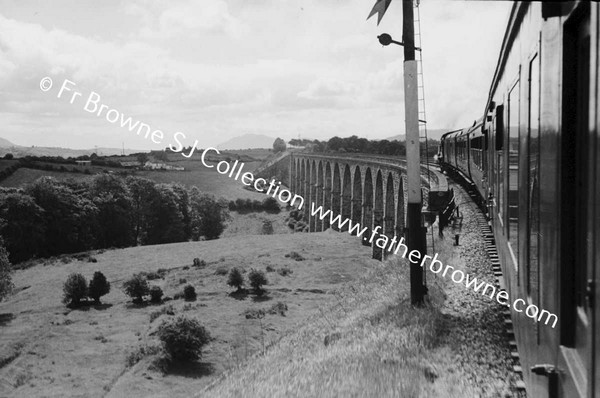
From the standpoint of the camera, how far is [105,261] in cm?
3819

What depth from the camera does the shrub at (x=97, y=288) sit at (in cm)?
2919

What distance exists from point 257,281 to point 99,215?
2185 centimetres

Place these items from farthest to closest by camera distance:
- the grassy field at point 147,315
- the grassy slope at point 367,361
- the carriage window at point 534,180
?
the grassy field at point 147,315 < the grassy slope at point 367,361 < the carriage window at point 534,180

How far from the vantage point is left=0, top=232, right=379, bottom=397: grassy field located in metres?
18.6

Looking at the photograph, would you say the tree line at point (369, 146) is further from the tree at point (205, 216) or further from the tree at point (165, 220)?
the tree at point (165, 220)

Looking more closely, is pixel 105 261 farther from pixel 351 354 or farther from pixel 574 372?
pixel 574 372

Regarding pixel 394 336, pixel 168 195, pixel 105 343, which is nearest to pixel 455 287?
pixel 394 336

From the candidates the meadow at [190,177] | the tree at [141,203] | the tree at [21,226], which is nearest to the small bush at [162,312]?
the tree at [21,226]

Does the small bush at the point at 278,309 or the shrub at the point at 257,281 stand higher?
the shrub at the point at 257,281

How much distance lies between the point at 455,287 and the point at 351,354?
304 centimetres

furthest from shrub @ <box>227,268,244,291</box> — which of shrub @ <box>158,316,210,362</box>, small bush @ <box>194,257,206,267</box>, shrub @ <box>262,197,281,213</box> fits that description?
shrub @ <box>262,197,281,213</box>

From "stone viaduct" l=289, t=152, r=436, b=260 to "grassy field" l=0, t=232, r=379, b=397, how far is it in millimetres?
2757

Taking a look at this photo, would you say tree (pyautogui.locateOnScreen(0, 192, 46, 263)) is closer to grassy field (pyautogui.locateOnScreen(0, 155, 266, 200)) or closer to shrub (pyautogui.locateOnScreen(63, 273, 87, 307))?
shrub (pyautogui.locateOnScreen(63, 273, 87, 307))

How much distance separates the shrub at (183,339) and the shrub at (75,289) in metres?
9.77
